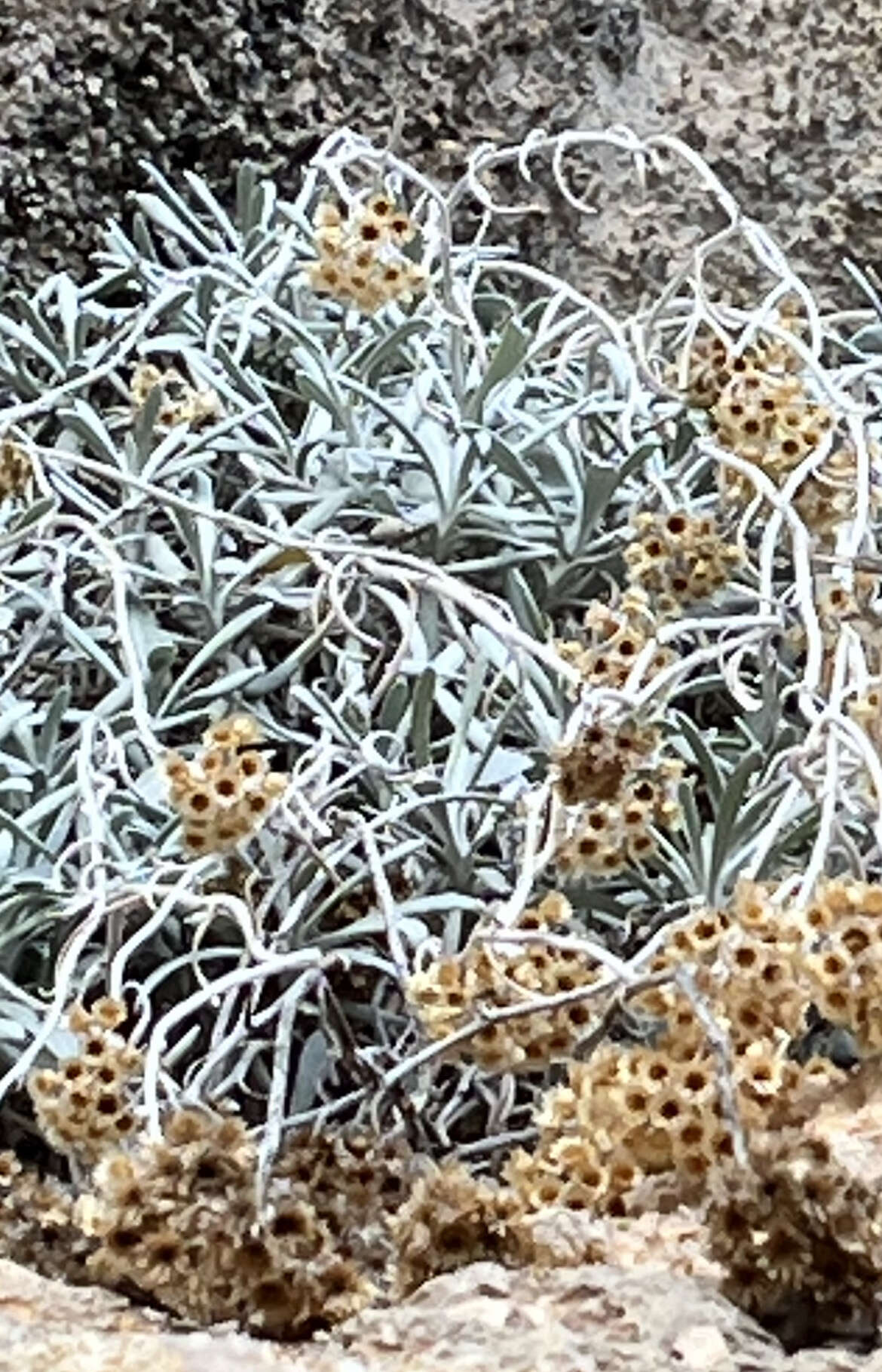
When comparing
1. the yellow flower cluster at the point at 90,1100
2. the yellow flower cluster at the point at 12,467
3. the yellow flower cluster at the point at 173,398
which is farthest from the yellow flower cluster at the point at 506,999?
the yellow flower cluster at the point at 173,398

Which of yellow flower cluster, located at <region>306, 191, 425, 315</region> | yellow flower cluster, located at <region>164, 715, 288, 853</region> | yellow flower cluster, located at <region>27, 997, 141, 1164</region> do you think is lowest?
yellow flower cluster, located at <region>27, 997, 141, 1164</region>

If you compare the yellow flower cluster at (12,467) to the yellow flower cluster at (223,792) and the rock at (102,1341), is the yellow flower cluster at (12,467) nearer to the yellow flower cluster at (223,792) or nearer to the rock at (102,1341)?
the yellow flower cluster at (223,792)

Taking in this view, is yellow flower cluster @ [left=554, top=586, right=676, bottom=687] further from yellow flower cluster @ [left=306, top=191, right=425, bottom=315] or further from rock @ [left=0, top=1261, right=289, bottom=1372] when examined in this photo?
rock @ [left=0, top=1261, right=289, bottom=1372]

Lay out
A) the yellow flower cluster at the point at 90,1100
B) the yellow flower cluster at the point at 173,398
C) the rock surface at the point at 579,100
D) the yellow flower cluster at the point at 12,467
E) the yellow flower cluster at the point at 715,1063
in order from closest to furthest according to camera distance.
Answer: the yellow flower cluster at the point at 715,1063 → the yellow flower cluster at the point at 90,1100 → the yellow flower cluster at the point at 12,467 → the yellow flower cluster at the point at 173,398 → the rock surface at the point at 579,100

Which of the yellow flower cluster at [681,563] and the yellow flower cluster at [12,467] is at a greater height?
the yellow flower cluster at [12,467]

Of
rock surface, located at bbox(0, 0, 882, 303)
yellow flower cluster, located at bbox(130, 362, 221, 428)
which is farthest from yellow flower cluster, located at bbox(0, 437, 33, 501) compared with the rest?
rock surface, located at bbox(0, 0, 882, 303)

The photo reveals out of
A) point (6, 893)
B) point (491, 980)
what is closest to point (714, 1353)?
point (491, 980)

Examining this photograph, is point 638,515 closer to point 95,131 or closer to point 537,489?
point 537,489

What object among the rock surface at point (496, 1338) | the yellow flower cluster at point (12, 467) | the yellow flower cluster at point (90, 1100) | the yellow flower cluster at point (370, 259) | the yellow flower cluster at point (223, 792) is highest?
the yellow flower cluster at point (370, 259)
